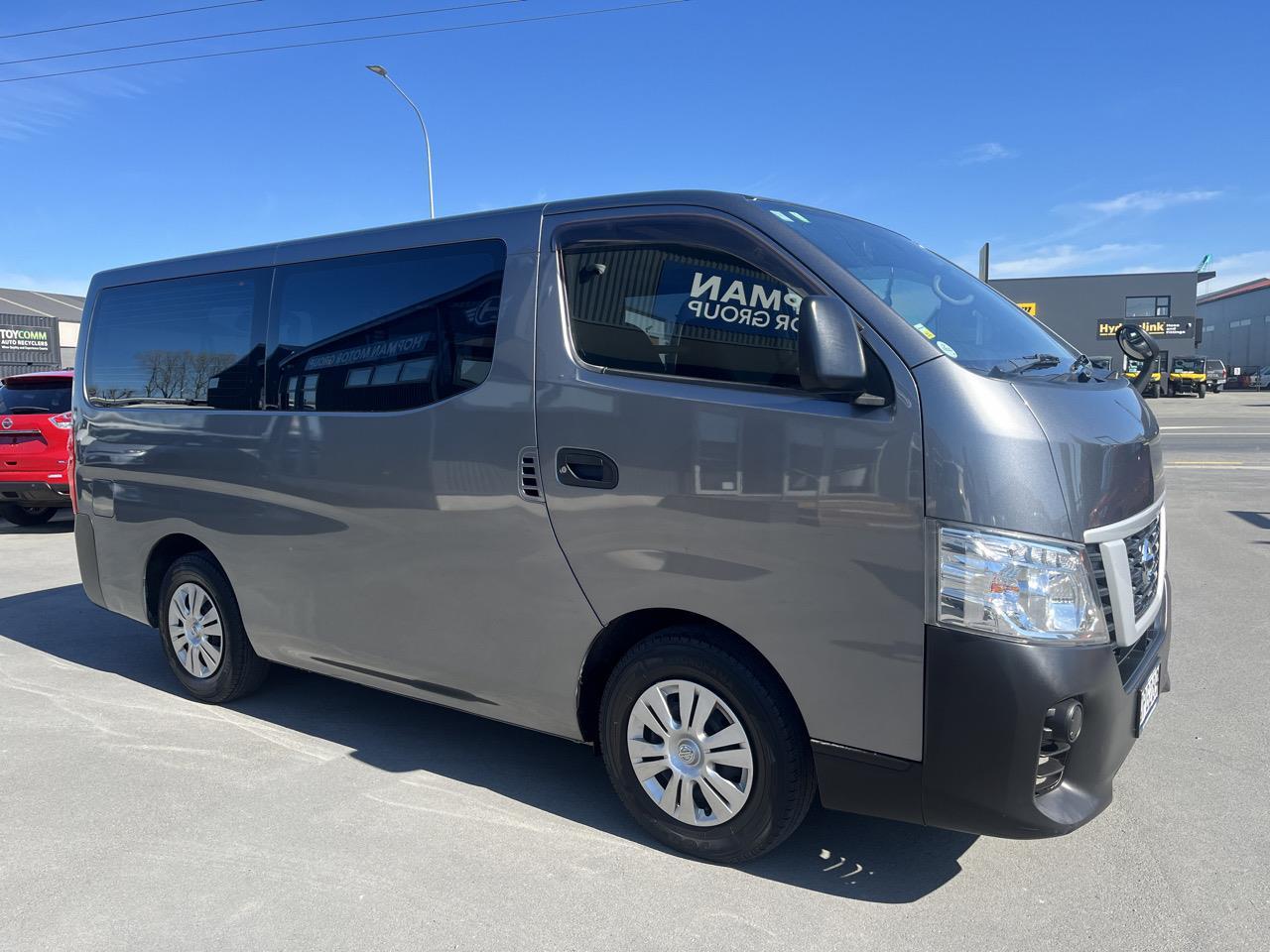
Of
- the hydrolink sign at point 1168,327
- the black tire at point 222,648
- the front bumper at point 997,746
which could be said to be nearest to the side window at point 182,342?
the black tire at point 222,648

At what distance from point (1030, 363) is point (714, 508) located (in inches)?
49.4

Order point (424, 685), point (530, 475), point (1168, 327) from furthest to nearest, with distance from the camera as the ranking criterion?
point (1168, 327) < point (424, 685) < point (530, 475)

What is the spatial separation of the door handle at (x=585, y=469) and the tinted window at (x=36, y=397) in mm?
9336

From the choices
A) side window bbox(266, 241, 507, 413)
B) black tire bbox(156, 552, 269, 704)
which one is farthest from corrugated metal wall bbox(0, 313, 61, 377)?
side window bbox(266, 241, 507, 413)

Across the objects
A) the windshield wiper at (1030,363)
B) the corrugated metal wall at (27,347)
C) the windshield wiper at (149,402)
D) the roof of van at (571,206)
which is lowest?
the windshield wiper at (149,402)

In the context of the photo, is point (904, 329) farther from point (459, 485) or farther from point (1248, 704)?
point (1248, 704)

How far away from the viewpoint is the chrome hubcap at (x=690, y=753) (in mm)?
3043

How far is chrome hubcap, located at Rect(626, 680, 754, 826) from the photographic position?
3.04 m

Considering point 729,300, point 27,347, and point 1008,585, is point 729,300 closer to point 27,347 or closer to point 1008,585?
point 1008,585

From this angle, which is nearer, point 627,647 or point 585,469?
point 585,469

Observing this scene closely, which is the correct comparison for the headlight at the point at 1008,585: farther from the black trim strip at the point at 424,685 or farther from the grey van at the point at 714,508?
the black trim strip at the point at 424,685

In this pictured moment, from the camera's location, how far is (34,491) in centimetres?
1012

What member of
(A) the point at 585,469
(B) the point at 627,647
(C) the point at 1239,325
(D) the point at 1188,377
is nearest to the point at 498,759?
(B) the point at 627,647

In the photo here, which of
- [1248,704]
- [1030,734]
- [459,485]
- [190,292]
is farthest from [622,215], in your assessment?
[1248,704]
